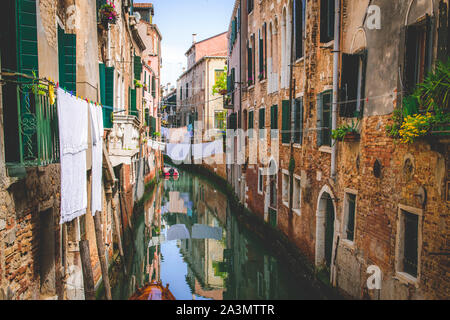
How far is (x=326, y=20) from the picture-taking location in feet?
31.2

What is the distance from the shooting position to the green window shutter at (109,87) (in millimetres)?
10008

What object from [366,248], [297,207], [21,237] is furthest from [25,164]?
[297,207]

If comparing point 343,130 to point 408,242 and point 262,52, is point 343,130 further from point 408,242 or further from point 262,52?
point 262,52

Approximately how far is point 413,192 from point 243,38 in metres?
14.8

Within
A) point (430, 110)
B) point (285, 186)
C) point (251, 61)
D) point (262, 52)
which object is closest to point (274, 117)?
point (285, 186)

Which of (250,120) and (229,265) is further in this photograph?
(250,120)

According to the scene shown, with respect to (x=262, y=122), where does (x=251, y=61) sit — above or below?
above

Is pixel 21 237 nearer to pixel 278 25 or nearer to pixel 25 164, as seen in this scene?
pixel 25 164

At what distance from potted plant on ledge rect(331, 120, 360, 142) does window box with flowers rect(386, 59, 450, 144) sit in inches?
78.5

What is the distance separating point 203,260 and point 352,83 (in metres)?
8.15

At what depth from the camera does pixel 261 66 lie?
15.9 meters

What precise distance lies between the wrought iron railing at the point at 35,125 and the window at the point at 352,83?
512cm

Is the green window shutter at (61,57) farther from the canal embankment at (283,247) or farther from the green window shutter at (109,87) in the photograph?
the canal embankment at (283,247)

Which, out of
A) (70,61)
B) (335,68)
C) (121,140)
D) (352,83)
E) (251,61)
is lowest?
(121,140)
